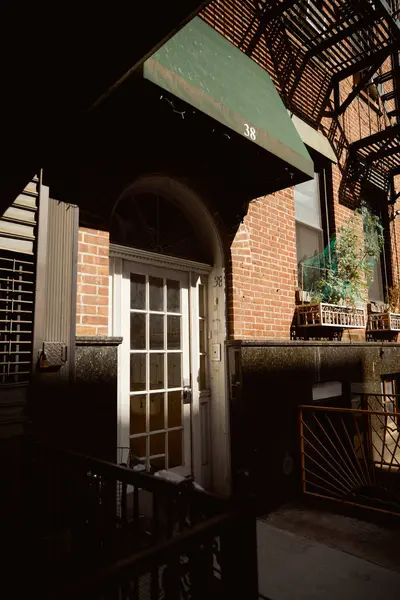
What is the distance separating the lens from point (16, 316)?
2.76m

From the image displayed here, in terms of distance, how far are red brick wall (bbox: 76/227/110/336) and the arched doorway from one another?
36 cm

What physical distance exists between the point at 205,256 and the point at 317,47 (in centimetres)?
424

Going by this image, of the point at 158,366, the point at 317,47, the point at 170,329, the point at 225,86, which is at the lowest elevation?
the point at 158,366

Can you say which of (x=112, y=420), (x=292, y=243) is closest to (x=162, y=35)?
(x=112, y=420)

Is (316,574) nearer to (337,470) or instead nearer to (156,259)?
(337,470)

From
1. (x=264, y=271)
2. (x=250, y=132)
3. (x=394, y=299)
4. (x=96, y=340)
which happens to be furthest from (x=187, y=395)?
(x=394, y=299)

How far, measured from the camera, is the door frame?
3705 millimetres

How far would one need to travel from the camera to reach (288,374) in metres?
4.85

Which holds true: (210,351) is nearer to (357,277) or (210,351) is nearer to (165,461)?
(165,461)

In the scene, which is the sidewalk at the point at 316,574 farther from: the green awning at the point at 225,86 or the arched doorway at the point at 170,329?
the green awning at the point at 225,86

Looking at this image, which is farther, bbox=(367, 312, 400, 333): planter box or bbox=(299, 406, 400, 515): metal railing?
bbox=(367, 312, 400, 333): planter box

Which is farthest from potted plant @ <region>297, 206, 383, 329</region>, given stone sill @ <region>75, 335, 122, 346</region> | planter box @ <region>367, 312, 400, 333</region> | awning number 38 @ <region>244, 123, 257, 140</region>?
stone sill @ <region>75, 335, 122, 346</region>

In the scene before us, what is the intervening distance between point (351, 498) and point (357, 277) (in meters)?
3.19

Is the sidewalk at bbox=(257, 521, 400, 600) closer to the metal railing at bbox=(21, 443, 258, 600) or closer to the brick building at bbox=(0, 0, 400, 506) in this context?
the brick building at bbox=(0, 0, 400, 506)
